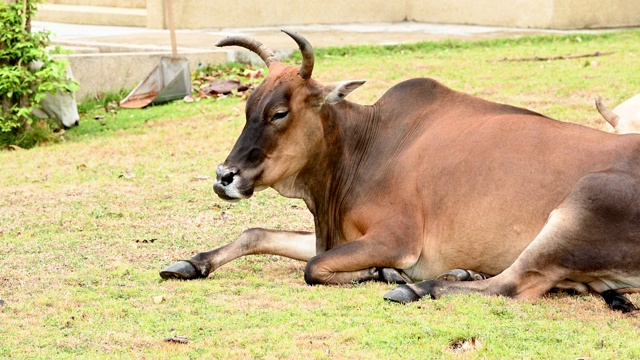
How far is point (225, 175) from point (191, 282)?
2.12ft

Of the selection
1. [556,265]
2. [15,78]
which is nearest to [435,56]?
[15,78]

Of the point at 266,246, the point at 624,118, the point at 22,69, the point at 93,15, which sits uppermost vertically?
the point at 624,118

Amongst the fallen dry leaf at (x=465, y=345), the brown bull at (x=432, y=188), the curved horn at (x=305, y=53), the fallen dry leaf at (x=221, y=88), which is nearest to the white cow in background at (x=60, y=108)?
the fallen dry leaf at (x=221, y=88)

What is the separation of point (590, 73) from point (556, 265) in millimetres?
7772

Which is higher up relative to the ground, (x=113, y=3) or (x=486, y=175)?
(x=486, y=175)

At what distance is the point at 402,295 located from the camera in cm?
529

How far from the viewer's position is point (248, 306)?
5383mm

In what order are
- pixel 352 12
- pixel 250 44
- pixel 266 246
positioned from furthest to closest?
1. pixel 352 12
2. pixel 250 44
3. pixel 266 246

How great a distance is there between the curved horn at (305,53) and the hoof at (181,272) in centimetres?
129

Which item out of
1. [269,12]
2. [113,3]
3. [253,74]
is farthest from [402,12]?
[253,74]

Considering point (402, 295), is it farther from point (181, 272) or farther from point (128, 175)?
point (128, 175)

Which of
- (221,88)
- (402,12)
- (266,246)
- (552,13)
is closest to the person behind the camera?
(266,246)

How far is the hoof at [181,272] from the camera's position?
20.1ft

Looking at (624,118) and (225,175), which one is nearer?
(225,175)
